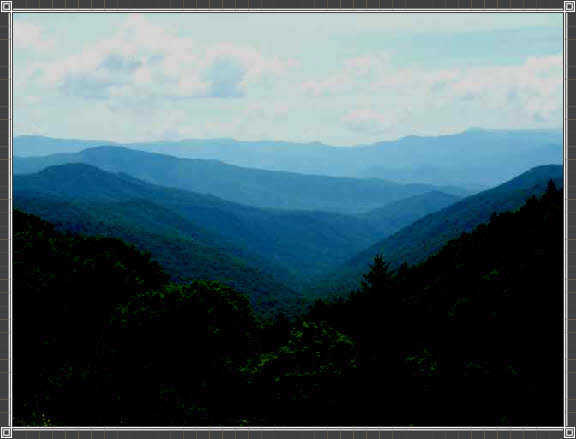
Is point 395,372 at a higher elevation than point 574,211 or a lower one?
lower

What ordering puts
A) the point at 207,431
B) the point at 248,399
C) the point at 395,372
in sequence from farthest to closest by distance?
the point at 248,399 < the point at 395,372 < the point at 207,431

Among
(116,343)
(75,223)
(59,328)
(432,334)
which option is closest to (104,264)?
(59,328)

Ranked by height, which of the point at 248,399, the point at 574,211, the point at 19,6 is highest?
the point at 19,6

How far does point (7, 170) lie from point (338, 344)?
51.1 ft

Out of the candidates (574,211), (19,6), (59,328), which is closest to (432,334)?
(574,211)

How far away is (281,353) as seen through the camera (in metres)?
24.6

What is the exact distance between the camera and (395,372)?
63.2ft

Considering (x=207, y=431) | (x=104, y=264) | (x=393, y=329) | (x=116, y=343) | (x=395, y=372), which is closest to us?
(x=207, y=431)

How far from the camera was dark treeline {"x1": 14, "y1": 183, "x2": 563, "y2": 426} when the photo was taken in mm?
18438

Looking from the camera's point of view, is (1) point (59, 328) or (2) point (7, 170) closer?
(2) point (7, 170)

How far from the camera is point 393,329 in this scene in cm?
2058

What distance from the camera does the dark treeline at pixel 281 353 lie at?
60.5ft

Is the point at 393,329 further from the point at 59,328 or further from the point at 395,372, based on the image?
the point at 59,328

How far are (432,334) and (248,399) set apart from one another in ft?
31.8
